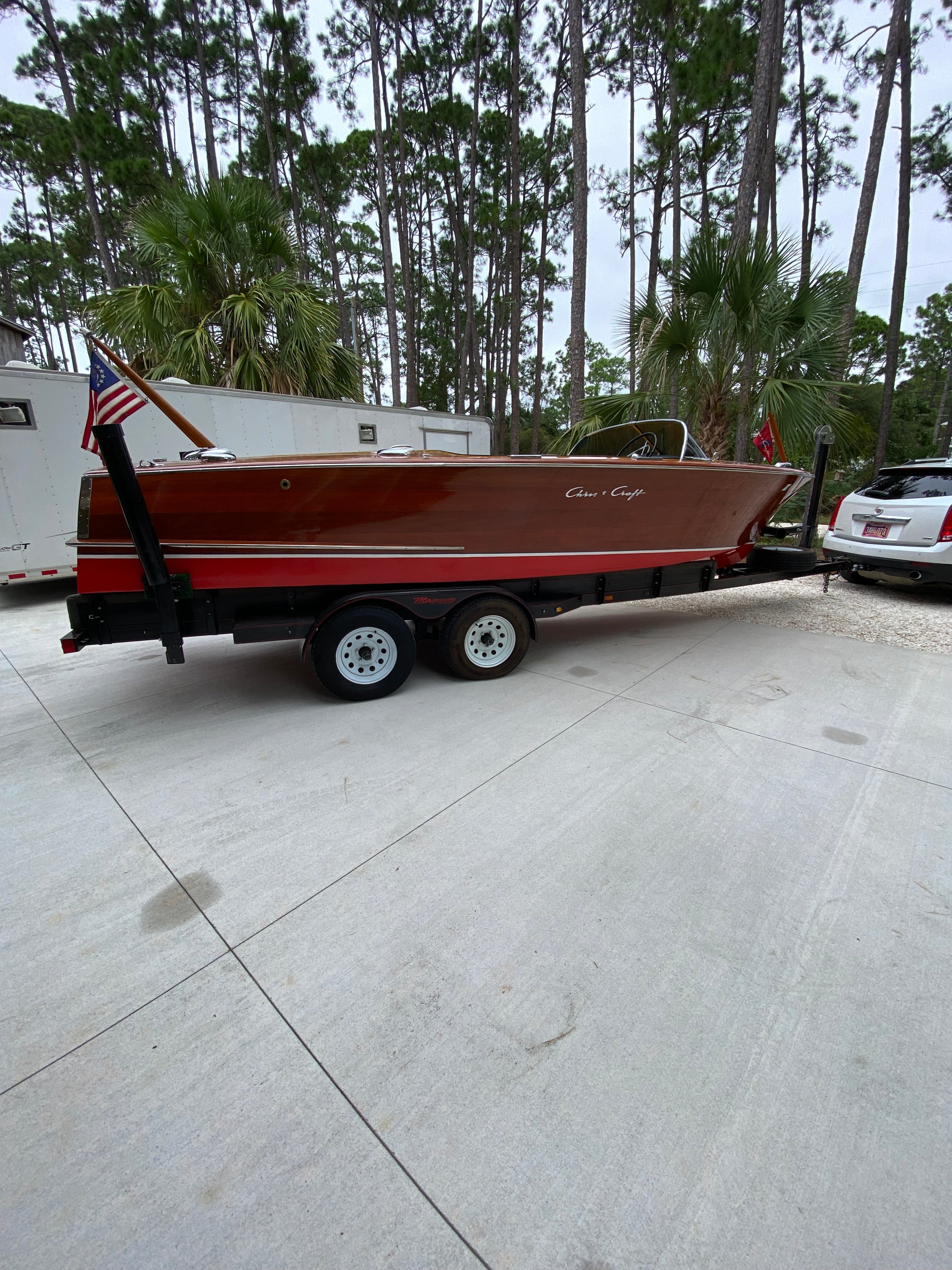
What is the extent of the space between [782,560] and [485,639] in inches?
134

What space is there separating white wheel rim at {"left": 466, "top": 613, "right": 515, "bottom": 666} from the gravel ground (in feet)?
9.37

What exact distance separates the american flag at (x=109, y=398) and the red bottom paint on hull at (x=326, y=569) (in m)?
0.79

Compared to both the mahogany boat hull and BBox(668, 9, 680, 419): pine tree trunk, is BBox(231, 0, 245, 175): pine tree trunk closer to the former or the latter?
BBox(668, 9, 680, 419): pine tree trunk

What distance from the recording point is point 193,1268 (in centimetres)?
108

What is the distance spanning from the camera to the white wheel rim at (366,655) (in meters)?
3.73

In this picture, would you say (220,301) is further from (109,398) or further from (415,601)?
(415,601)

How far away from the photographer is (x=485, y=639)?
13.7ft

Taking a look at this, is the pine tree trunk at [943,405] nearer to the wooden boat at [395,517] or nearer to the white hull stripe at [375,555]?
the wooden boat at [395,517]

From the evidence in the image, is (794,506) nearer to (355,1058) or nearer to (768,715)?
(768,715)

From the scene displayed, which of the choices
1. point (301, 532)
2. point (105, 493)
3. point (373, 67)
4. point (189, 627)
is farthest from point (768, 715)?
point (373, 67)

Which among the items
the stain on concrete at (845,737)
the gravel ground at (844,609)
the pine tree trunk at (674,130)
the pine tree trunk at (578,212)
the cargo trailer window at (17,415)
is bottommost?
the stain on concrete at (845,737)

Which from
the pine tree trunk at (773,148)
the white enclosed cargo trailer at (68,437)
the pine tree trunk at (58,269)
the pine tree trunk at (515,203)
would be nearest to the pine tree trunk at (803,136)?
the pine tree trunk at (773,148)

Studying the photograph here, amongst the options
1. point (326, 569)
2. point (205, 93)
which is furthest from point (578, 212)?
point (205, 93)

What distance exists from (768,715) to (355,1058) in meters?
3.02
